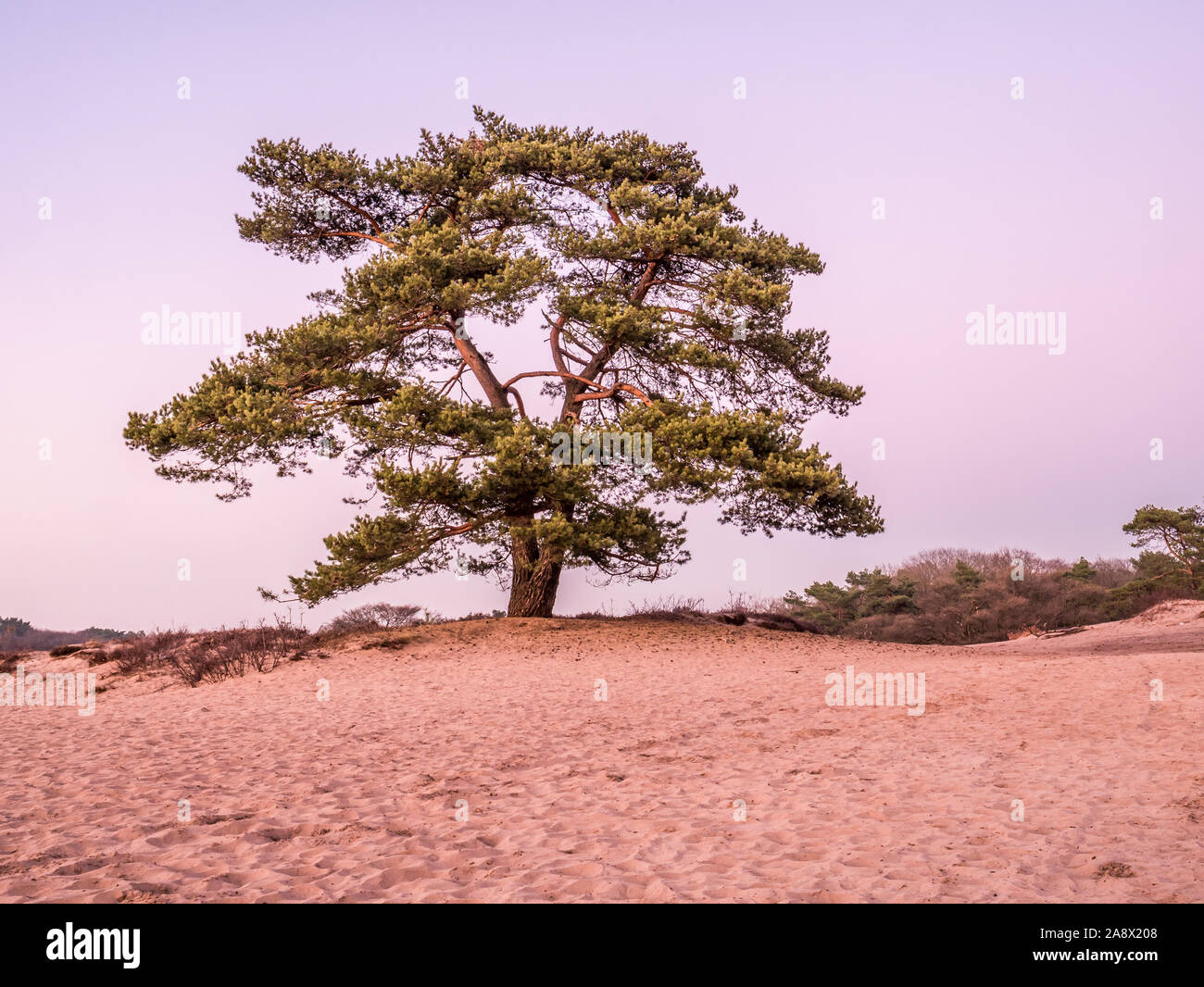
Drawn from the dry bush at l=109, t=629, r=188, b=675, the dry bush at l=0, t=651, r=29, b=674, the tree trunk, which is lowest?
the dry bush at l=0, t=651, r=29, b=674

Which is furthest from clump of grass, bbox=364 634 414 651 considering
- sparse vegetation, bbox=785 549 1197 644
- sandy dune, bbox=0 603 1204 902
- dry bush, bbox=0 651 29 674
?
sparse vegetation, bbox=785 549 1197 644

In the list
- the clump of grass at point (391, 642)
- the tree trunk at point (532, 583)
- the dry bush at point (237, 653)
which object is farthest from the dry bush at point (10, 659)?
the tree trunk at point (532, 583)

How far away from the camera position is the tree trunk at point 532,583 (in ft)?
70.9

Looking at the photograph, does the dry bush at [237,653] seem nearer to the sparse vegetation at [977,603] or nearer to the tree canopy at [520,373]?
the tree canopy at [520,373]

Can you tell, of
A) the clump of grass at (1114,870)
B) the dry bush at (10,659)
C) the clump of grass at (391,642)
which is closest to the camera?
the clump of grass at (1114,870)

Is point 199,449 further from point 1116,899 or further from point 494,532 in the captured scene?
point 1116,899

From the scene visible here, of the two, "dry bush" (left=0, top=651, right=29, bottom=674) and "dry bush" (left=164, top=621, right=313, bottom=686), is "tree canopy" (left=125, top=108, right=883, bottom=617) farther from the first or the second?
"dry bush" (left=0, top=651, right=29, bottom=674)

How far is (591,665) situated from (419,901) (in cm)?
1138

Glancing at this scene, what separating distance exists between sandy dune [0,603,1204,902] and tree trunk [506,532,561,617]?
6773mm

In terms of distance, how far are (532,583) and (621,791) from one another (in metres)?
14.4

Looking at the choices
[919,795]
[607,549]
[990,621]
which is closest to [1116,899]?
[919,795]

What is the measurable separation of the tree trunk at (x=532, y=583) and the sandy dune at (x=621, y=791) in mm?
6773

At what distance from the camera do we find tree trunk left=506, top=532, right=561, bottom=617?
21.6 m
